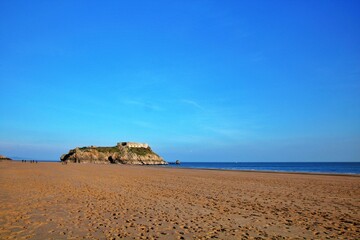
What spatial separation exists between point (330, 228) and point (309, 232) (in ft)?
3.72

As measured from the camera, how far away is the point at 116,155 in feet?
508

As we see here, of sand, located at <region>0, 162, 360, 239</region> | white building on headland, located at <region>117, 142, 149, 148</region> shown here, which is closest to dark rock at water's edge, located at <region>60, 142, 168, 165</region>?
white building on headland, located at <region>117, 142, 149, 148</region>

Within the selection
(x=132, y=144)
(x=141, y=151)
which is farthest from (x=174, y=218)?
(x=132, y=144)

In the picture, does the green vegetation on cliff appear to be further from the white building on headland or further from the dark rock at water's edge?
the white building on headland

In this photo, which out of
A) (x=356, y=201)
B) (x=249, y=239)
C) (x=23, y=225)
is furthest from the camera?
(x=356, y=201)

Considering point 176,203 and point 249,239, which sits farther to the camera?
point 176,203

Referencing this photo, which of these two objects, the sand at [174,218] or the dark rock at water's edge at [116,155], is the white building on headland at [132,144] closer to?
the dark rock at water's edge at [116,155]

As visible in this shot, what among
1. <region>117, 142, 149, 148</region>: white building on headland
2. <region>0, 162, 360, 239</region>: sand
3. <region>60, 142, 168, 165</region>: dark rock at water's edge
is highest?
<region>117, 142, 149, 148</region>: white building on headland

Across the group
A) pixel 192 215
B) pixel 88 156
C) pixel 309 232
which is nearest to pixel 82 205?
pixel 192 215

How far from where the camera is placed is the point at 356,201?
51.2ft

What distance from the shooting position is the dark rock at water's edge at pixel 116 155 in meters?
144

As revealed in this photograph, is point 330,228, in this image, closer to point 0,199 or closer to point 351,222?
point 351,222

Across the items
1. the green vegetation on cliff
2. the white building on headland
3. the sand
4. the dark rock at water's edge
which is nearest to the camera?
the sand

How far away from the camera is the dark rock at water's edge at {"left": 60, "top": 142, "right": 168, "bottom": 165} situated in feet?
472
